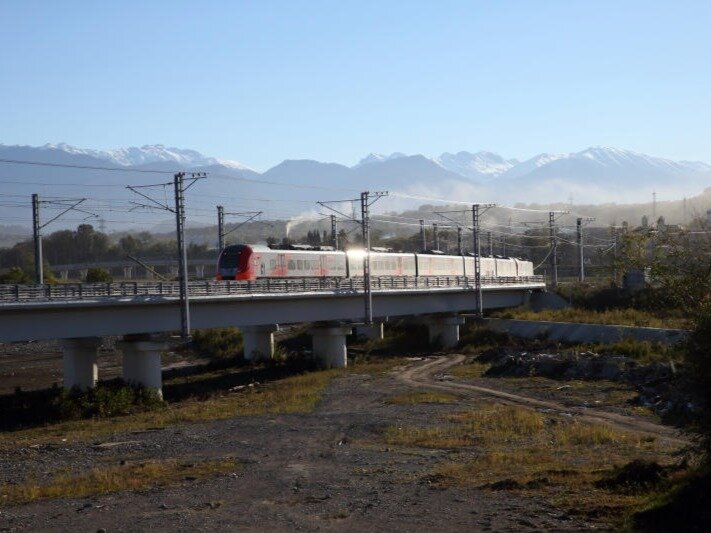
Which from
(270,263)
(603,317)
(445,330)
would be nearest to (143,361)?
(270,263)

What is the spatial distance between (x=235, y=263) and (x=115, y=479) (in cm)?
3981

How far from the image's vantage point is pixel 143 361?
169 ft

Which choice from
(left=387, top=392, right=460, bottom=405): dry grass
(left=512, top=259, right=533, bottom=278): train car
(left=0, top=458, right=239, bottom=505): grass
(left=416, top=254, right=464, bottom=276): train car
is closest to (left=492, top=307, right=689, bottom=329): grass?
(left=416, top=254, right=464, bottom=276): train car

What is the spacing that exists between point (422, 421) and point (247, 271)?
29.4m

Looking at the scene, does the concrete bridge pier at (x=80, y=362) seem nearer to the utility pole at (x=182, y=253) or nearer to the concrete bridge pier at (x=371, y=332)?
the utility pole at (x=182, y=253)

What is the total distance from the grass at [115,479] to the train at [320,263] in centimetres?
3650

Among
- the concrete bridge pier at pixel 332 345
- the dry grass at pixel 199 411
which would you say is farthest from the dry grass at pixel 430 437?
the concrete bridge pier at pixel 332 345

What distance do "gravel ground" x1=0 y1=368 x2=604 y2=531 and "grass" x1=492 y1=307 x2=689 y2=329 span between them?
37.9 metres

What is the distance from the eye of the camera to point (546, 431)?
3394 centimetres

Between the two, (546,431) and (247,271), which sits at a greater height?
(247,271)

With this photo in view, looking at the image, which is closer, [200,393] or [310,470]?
[310,470]

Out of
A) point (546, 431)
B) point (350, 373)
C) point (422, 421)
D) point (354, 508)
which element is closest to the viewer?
point (354, 508)

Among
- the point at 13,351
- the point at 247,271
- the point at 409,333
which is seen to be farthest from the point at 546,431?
the point at 13,351

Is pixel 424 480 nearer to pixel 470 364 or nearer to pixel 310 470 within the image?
pixel 310 470
